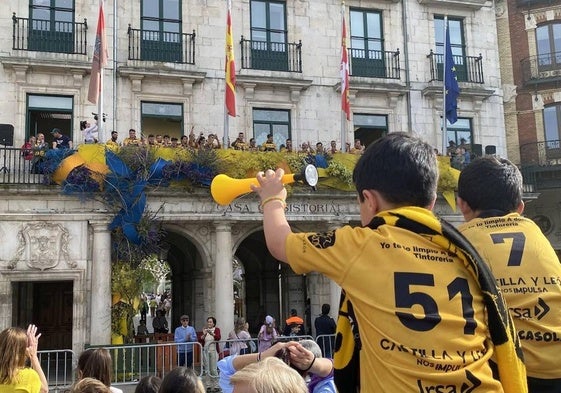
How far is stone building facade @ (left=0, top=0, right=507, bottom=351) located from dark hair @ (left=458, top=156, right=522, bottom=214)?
14854mm

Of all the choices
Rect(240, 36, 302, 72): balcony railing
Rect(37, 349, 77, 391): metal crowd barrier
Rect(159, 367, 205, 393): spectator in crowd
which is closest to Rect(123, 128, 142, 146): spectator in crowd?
Rect(240, 36, 302, 72): balcony railing

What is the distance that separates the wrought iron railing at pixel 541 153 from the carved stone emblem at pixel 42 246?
18.6m

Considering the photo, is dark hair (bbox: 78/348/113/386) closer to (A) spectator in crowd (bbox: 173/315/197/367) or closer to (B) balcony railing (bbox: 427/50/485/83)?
(A) spectator in crowd (bbox: 173/315/197/367)

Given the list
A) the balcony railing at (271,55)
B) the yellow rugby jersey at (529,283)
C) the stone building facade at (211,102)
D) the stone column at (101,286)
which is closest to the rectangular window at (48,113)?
the stone building facade at (211,102)

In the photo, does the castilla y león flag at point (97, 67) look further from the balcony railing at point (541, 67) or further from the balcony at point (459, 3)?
the balcony railing at point (541, 67)

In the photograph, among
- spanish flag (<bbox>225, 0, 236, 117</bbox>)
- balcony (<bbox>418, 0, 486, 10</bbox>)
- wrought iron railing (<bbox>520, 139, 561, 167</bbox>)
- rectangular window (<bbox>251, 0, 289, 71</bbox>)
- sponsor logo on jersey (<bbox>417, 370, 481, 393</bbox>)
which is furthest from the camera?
wrought iron railing (<bbox>520, 139, 561, 167</bbox>)

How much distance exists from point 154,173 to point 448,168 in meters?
9.73

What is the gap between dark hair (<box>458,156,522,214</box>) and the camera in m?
3.31

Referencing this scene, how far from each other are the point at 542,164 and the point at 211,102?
561 inches

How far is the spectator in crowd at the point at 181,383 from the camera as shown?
11.9 feet

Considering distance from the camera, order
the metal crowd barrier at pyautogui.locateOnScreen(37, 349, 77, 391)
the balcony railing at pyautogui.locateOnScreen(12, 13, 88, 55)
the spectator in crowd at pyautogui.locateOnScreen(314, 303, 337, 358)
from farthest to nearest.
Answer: the balcony railing at pyautogui.locateOnScreen(12, 13, 88, 55) → the spectator in crowd at pyautogui.locateOnScreen(314, 303, 337, 358) → the metal crowd barrier at pyautogui.locateOnScreen(37, 349, 77, 391)

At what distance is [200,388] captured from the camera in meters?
3.75

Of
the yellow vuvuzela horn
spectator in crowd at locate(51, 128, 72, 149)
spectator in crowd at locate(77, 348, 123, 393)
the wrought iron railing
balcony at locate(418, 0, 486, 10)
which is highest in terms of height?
balcony at locate(418, 0, 486, 10)

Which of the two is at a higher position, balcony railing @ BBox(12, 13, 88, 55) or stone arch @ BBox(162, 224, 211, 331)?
balcony railing @ BBox(12, 13, 88, 55)
